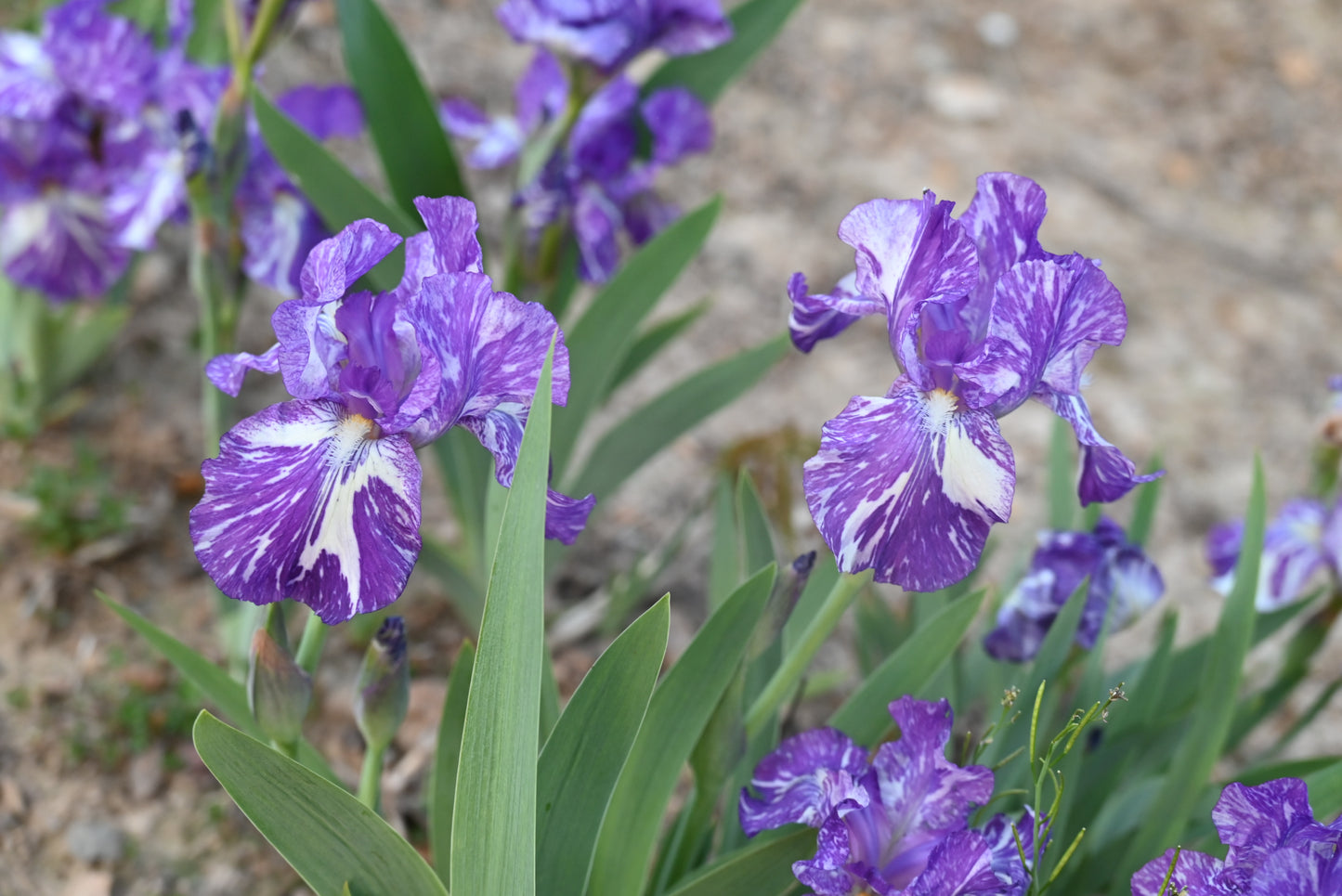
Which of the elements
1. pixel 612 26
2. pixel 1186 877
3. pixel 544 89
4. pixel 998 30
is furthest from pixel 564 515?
pixel 998 30

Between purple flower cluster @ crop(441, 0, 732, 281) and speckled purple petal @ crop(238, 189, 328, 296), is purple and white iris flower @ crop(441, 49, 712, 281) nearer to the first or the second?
purple flower cluster @ crop(441, 0, 732, 281)

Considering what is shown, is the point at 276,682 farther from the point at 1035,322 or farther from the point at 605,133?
the point at 605,133

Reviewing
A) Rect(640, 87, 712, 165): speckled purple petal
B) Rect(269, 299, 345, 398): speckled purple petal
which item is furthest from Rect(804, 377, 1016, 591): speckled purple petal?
Rect(640, 87, 712, 165): speckled purple petal

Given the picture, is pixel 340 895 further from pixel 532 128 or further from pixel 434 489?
pixel 434 489

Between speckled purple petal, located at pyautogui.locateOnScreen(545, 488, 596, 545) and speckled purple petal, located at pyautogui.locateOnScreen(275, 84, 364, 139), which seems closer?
speckled purple petal, located at pyautogui.locateOnScreen(545, 488, 596, 545)

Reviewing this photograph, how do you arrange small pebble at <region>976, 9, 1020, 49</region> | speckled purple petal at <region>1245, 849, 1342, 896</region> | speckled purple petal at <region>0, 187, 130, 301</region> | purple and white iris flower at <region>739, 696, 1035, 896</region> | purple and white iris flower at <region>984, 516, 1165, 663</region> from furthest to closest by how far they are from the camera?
small pebble at <region>976, 9, 1020, 49</region> < speckled purple petal at <region>0, 187, 130, 301</region> < purple and white iris flower at <region>984, 516, 1165, 663</region> < purple and white iris flower at <region>739, 696, 1035, 896</region> < speckled purple petal at <region>1245, 849, 1342, 896</region>
